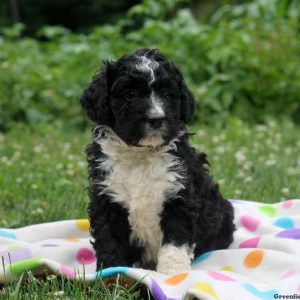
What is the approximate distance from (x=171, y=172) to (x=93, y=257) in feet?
3.33

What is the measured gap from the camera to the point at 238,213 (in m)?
5.34

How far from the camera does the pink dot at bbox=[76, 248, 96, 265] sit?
464 cm

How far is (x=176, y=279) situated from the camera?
3834 millimetres

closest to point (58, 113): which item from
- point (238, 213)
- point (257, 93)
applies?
point (257, 93)

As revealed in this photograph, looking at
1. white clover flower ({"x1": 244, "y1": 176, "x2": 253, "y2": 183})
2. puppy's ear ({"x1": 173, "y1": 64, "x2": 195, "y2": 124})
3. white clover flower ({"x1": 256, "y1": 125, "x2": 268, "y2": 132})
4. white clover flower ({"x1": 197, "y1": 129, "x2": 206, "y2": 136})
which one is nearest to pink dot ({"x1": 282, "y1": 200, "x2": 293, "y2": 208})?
white clover flower ({"x1": 244, "y1": 176, "x2": 253, "y2": 183})

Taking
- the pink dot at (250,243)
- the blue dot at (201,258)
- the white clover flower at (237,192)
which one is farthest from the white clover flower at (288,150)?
the blue dot at (201,258)

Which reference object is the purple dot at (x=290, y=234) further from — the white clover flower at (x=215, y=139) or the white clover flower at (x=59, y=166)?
the white clover flower at (x=215, y=139)

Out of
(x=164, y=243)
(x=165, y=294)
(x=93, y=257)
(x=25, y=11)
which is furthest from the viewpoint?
(x=25, y=11)

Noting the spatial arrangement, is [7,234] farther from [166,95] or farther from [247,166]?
[247,166]

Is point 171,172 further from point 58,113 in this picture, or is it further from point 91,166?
point 58,113

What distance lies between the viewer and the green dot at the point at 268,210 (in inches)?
213

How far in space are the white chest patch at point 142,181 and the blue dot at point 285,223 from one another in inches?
53.7

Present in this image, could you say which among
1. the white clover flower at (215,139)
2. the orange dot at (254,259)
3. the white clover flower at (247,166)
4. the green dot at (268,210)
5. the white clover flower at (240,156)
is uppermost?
the orange dot at (254,259)

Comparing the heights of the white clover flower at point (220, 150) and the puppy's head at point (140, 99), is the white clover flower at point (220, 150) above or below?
below
